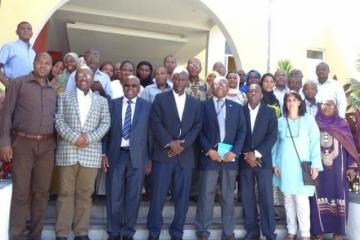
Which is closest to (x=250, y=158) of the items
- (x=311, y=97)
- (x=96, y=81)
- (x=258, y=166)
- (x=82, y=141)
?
(x=258, y=166)

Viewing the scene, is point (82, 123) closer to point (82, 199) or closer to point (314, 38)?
point (82, 199)

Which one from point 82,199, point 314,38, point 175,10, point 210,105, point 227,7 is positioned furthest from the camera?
point 314,38

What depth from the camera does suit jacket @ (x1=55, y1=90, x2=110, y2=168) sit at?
430 centimetres

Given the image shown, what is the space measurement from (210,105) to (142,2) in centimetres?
570

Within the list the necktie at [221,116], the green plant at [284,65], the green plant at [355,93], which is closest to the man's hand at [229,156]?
the necktie at [221,116]

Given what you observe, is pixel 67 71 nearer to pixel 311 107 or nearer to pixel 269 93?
pixel 269 93

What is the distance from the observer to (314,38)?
1302 centimetres

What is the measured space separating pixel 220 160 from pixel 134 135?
3.40ft

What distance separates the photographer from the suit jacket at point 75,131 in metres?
4.30

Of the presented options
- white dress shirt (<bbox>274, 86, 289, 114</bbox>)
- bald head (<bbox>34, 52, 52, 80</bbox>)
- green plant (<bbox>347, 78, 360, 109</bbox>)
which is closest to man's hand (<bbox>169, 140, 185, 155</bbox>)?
bald head (<bbox>34, 52, 52, 80</bbox>)

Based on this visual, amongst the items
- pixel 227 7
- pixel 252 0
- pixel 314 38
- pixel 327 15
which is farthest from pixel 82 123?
pixel 327 15

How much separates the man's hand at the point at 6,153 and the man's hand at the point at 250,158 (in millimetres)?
2613

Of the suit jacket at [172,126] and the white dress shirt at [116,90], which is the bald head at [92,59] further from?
the suit jacket at [172,126]

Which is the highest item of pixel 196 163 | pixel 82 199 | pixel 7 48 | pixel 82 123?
pixel 7 48
